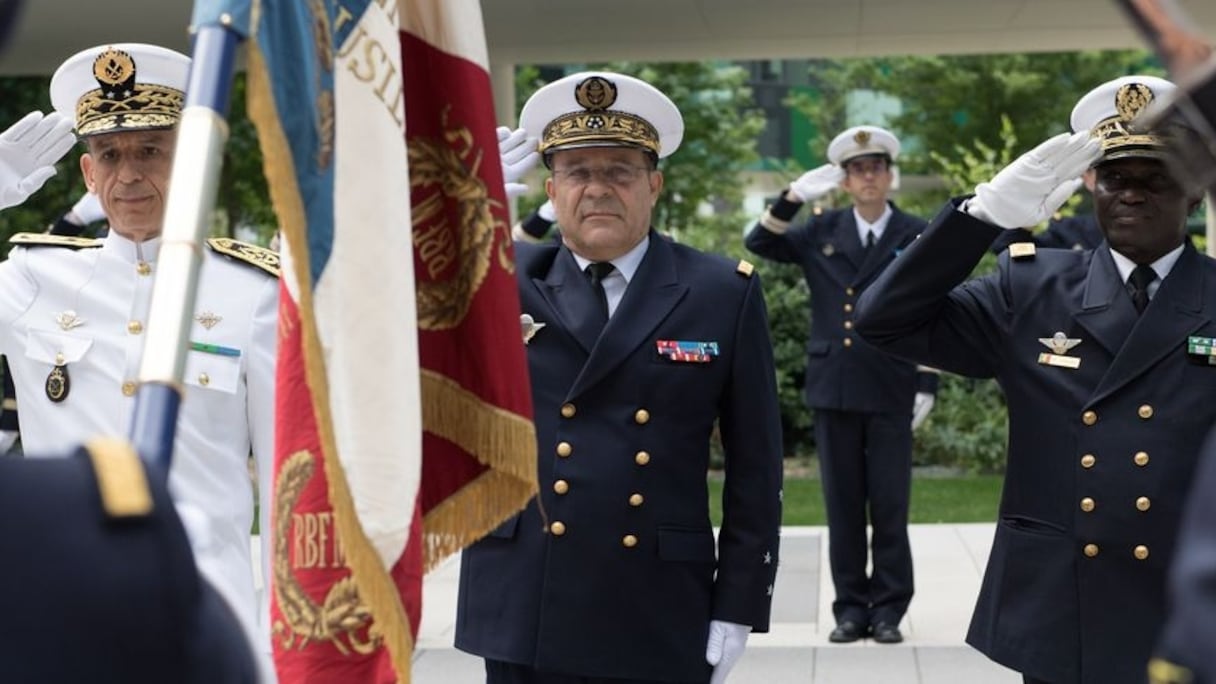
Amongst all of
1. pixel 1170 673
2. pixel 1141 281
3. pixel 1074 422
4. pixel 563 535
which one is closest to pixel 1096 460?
pixel 1074 422

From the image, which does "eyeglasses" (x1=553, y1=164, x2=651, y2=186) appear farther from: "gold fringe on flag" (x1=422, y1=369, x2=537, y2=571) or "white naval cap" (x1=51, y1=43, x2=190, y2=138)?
"gold fringe on flag" (x1=422, y1=369, x2=537, y2=571)

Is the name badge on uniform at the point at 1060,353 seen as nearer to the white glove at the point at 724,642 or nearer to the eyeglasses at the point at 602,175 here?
the white glove at the point at 724,642

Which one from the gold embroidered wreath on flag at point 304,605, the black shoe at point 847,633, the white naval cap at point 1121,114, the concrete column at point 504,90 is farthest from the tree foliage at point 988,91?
the gold embroidered wreath on flag at point 304,605

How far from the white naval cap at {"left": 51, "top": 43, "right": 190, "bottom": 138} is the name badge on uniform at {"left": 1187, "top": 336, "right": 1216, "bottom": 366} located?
2.35 meters

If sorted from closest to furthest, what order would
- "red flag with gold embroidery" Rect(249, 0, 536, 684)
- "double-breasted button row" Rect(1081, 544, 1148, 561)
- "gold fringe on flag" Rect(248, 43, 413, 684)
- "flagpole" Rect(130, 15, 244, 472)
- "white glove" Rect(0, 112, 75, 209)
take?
1. "flagpole" Rect(130, 15, 244, 472)
2. "gold fringe on flag" Rect(248, 43, 413, 684)
3. "red flag with gold embroidery" Rect(249, 0, 536, 684)
4. "double-breasted button row" Rect(1081, 544, 1148, 561)
5. "white glove" Rect(0, 112, 75, 209)

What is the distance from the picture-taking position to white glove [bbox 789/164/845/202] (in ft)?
30.8

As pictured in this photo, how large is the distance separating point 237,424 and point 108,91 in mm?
842

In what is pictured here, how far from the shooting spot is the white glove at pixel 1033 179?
14.0ft

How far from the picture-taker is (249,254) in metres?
4.36

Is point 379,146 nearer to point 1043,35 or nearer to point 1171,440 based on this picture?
point 1171,440

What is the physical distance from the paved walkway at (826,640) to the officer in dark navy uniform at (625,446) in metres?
3.09

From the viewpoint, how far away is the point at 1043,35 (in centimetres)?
1416

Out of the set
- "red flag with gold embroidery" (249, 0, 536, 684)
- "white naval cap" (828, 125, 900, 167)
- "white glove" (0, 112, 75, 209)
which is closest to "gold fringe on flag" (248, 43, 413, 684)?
"red flag with gold embroidery" (249, 0, 536, 684)

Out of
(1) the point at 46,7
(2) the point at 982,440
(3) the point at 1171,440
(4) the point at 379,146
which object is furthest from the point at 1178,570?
(2) the point at 982,440
